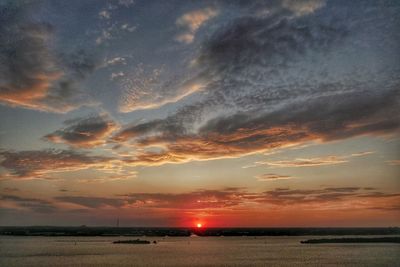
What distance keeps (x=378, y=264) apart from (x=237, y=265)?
81.4 feet

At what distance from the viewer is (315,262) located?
77.3m

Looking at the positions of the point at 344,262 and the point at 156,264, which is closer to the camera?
the point at 156,264

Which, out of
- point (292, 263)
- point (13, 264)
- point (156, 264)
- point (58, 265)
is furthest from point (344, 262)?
point (13, 264)

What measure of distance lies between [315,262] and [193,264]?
2341 centimetres

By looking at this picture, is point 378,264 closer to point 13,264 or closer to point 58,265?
point 58,265

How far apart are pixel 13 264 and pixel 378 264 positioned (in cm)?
6418

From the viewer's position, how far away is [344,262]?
7719 centimetres

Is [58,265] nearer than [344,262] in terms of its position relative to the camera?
Yes

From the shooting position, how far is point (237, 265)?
71.2m

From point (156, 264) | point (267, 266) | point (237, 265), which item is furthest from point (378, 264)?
point (156, 264)

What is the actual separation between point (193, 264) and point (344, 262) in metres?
28.6

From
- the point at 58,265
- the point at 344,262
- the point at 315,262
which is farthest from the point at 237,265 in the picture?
the point at 58,265

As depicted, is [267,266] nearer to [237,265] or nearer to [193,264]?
[237,265]

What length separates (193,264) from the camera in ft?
236
